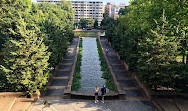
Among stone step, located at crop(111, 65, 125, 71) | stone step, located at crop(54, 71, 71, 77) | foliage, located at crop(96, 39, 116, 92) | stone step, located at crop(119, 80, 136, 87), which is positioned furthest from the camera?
stone step, located at crop(111, 65, 125, 71)

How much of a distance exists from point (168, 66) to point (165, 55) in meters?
1.00

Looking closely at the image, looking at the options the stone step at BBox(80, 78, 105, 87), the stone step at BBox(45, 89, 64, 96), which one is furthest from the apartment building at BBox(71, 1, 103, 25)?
the stone step at BBox(45, 89, 64, 96)

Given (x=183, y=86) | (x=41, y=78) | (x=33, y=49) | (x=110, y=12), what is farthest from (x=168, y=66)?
(x=110, y=12)

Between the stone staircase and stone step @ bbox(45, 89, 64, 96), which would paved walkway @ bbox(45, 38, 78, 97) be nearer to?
stone step @ bbox(45, 89, 64, 96)

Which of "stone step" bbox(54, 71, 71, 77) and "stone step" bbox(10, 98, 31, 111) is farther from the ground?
"stone step" bbox(54, 71, 71, 77)

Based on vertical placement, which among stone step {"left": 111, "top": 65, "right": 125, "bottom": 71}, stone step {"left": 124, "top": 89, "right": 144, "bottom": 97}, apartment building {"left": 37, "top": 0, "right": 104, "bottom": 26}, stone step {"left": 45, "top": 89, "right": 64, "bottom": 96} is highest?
apartment building {"left": 37, "top": 0, "right": 104, "bottom": 26}

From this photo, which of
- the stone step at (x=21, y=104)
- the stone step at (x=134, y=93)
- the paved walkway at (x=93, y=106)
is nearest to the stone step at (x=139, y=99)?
the paved walkway at (x=93, y=106)

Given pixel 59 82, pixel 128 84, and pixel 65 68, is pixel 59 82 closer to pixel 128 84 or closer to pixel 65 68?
pixel 65 68

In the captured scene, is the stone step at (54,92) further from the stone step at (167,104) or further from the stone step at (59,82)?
the stone step at (167,104)

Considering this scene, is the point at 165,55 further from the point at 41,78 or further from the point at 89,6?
the point at 89,6

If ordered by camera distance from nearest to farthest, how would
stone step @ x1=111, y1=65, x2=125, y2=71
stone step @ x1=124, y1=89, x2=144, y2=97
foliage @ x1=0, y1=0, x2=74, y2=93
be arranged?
foliage @ x1=0, y1=0, x2=74, y2=93 → stone step @ x1=124, y1=89, x2=144, y2=97 → stone step @ x1=111, y1=65, x2=125, y2=71

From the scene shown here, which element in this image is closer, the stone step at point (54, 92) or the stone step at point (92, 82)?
the stone step at point (54, 92)

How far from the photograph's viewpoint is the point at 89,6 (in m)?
116

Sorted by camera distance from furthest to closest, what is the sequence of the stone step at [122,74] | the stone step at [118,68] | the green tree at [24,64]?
the stone step at [118,68] < the stone step at [122,74] < the green tree at [24,64]
